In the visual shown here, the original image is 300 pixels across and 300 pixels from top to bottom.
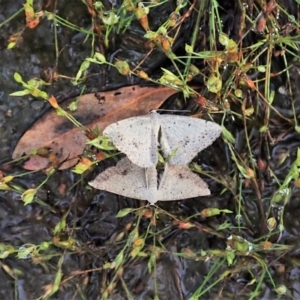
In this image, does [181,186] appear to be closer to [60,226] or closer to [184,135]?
[184,135]

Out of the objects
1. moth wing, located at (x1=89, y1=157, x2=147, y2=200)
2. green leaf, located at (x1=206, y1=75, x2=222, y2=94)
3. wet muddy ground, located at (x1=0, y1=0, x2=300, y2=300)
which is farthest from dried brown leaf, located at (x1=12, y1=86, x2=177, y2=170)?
green leaf, located at (x1=206, y1=75, x2=222, y2=94)

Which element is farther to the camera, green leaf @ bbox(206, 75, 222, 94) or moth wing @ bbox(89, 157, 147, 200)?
moth wing @ bbox(89, 157, 147, 200)

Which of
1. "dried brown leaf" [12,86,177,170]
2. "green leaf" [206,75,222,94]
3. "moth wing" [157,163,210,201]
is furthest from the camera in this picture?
"dried brown leaf" [12,86,177,170]

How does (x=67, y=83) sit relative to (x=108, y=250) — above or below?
above

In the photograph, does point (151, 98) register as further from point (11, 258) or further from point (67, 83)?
point (11, 258)

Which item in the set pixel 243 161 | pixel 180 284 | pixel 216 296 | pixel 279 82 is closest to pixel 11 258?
pixel 180 284

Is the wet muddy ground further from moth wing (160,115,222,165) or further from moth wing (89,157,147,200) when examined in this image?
moth wing (160,115,222,165)
